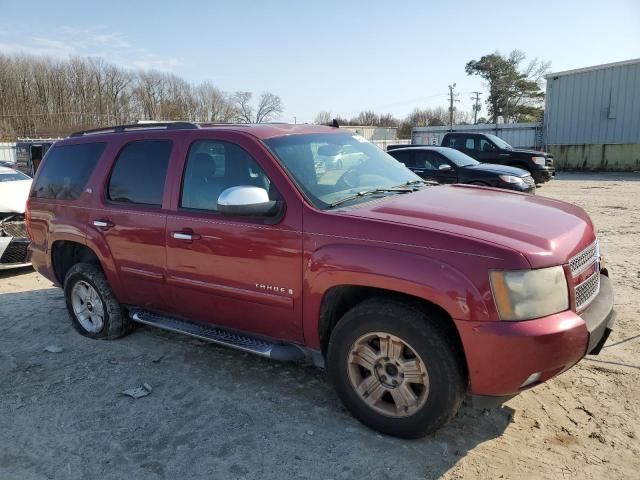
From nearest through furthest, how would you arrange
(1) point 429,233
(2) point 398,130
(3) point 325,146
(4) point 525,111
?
(1) point 429,233, (3) point 325,146, (4) point 525,111, (2) point 398,130

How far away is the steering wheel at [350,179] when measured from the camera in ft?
11.9

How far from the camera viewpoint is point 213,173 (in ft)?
12.3

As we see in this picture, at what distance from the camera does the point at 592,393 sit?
3521 mm

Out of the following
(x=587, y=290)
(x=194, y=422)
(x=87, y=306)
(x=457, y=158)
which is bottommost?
(x=194, y=422)

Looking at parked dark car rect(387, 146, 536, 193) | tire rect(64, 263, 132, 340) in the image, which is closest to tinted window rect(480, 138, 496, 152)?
parked dark car rect(387, 146, 536, 193)

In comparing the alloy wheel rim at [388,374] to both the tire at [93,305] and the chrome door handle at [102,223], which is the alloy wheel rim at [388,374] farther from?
the tire at [93,305]

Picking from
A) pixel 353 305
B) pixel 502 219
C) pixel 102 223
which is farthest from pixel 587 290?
pixel 102 223

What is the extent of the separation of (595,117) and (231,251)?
28.7m

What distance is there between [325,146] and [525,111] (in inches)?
2401

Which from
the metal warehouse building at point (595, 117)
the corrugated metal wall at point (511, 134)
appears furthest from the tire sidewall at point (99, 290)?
the metal warehouse building at point (595, 117)

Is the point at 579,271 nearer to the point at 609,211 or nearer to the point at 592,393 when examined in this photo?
the point at 592,393

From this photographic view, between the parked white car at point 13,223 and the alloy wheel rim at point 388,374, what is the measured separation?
5174mm

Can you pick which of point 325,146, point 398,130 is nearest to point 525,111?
point 398,130

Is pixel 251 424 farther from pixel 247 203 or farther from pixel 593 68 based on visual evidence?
pixel 593 68
